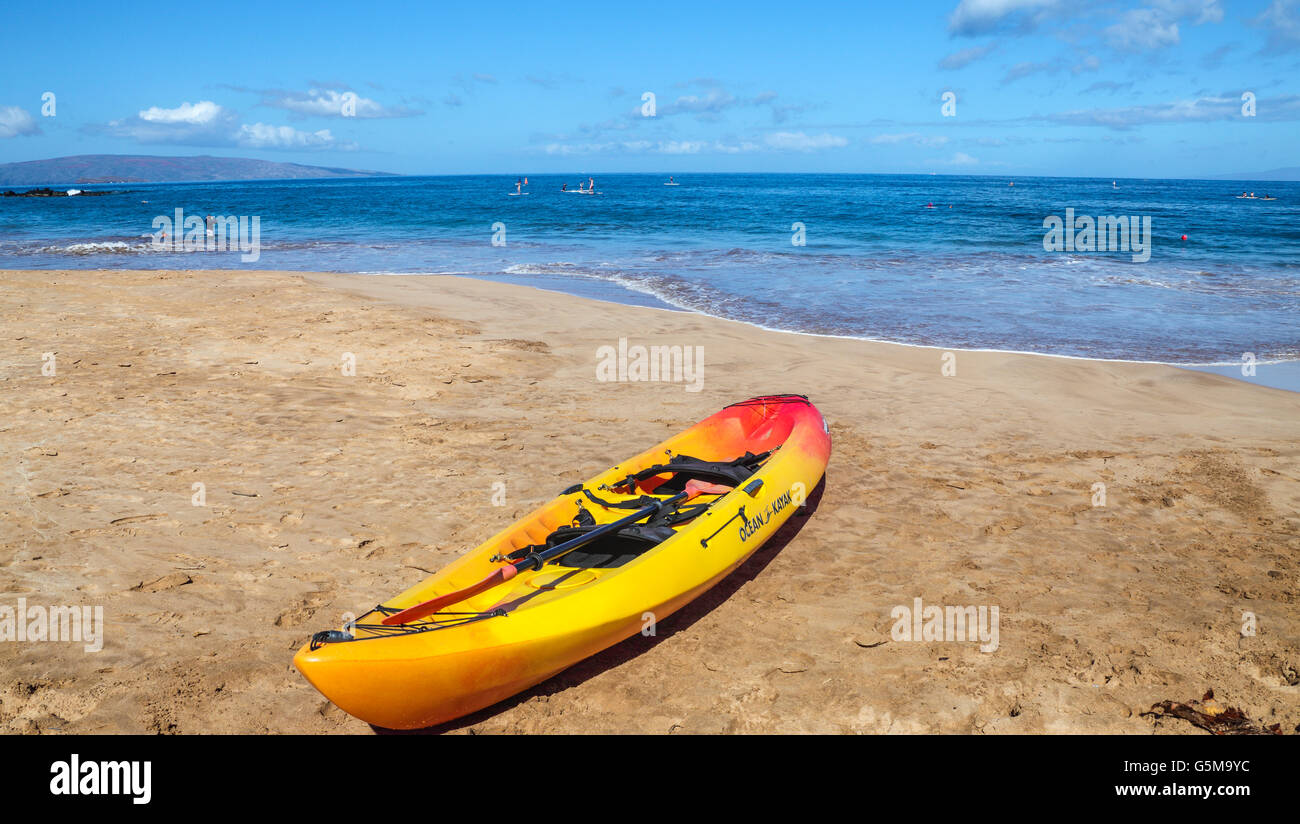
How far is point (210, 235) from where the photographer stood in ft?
99.5

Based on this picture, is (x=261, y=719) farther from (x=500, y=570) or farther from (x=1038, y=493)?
(x=1038, y=493)

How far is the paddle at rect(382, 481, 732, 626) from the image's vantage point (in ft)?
13.2

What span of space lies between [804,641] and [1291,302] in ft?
59.8

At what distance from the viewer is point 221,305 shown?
13102 millimetres

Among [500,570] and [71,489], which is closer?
[500,570]

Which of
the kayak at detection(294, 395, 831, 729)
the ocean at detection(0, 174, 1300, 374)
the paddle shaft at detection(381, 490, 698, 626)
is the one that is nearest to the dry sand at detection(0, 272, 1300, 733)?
the kayak at detection(294, 395, 831, 729)

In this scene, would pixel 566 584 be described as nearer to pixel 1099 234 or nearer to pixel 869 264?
pixel 869 264

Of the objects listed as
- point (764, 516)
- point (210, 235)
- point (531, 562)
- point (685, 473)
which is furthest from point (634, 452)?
point (210, 235)

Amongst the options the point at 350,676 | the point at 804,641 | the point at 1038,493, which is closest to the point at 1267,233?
the point at 1038,493

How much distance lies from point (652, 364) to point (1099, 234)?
32144 mm

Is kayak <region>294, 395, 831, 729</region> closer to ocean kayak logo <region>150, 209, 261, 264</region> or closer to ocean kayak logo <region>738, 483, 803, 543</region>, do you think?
ocean kayak logo <region>738, 483, 803, 543</region>
